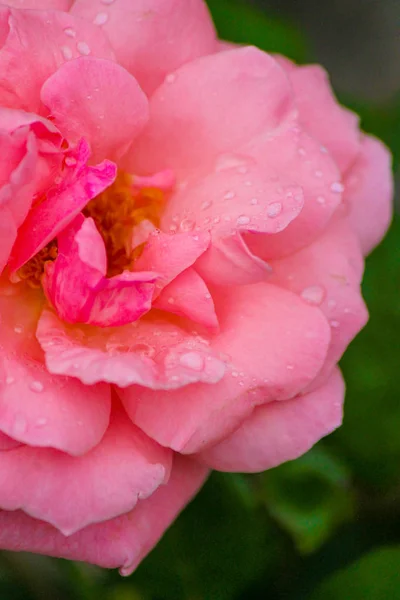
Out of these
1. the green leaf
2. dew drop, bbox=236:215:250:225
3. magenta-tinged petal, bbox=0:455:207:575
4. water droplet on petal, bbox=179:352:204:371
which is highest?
dew drop, bbox=236:215:250:225

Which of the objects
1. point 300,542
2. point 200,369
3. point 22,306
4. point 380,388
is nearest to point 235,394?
point 200,369

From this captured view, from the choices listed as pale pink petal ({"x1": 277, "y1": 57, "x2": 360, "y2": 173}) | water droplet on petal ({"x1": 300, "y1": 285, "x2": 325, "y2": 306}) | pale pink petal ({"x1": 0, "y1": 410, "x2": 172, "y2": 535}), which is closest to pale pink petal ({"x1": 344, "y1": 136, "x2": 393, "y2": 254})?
pale pink petal ({"x1": 277, "y1": 57, "x2": 360, "y2": 173})

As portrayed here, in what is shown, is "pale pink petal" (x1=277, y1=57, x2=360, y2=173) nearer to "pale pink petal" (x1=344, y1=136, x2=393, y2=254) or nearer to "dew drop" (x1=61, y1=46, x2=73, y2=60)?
"pale pink petal" (x1=344, y1=136, x2=393, y2=254)

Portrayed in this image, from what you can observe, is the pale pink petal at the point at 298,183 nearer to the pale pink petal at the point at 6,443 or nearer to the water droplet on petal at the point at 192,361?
the water droplet on petal at the point at 192,361

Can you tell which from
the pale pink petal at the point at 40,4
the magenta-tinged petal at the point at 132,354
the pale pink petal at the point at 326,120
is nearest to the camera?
the magenta-tinged petal at the point at 132,354

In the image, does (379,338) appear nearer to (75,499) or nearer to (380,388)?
(380,388)

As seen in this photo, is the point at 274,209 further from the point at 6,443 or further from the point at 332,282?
the point at 6,443

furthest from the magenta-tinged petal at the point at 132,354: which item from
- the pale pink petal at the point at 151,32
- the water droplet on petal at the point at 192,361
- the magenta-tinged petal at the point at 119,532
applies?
the pale pink petal at the point at 151,32
